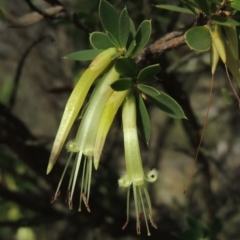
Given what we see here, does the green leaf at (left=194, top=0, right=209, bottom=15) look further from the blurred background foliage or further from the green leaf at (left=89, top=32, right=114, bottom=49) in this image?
the blurred background foliage

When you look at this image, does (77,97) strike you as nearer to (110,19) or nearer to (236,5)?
(110,19)

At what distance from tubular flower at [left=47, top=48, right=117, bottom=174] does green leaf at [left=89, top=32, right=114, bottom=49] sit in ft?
0.06

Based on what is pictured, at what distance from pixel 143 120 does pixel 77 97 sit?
0.37 ft

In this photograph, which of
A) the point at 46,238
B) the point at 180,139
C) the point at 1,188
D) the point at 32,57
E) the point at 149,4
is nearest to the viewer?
the point at 149,4

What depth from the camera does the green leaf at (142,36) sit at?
783mm

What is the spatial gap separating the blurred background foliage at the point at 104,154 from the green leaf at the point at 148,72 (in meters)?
0.29

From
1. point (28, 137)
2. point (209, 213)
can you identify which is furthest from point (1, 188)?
point (209, 213)

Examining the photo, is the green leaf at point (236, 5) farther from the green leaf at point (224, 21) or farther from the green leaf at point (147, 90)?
the green leaf at point (147, 90)

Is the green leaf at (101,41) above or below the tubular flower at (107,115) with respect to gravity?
above

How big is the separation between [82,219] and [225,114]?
0.69 meters

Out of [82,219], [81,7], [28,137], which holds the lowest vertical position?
[82,219]

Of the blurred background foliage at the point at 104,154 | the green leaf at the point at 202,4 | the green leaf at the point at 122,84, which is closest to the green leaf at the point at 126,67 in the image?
the green leaf at the point at 122,84

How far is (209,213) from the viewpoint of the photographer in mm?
1660

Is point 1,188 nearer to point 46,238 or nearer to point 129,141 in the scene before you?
point 46,238
